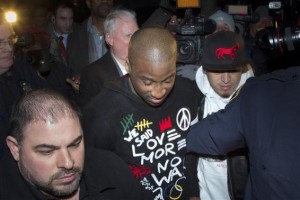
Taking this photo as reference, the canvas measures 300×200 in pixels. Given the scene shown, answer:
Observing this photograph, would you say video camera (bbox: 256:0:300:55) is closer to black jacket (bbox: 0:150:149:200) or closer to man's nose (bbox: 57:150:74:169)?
black jacket (bbox: 0:150:149:200)

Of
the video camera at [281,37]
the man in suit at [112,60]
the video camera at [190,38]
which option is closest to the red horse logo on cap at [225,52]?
the video camera at [281,37]

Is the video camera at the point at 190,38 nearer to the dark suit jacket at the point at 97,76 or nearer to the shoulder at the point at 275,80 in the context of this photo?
the dark suit jacket at the point at 97,76

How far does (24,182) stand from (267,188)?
1.02 meters

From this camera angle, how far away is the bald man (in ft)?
7.02

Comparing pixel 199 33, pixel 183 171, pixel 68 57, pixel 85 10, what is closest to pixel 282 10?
pixel 199 33

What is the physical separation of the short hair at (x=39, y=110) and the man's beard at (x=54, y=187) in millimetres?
164

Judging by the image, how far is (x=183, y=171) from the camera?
237 cm

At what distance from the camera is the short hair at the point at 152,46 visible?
2135 mm

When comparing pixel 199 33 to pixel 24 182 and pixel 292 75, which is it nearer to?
pixel 292 75

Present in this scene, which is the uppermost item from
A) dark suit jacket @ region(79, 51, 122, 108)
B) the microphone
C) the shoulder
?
the microphone

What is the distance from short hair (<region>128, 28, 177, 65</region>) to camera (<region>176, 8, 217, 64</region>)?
24.9 inches

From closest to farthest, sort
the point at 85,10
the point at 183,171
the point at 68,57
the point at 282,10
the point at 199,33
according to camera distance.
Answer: the point at 183,171 < the point at 199,33 < the point at 282,10 < the point at 68,57 < the point at 85,10

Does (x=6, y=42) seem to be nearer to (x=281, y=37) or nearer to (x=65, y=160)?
(x=65, y=160)

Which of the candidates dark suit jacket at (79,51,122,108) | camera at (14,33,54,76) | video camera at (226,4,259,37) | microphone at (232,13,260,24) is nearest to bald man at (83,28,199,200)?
dark suit jacket at (79,51,122,108)
